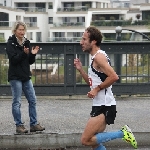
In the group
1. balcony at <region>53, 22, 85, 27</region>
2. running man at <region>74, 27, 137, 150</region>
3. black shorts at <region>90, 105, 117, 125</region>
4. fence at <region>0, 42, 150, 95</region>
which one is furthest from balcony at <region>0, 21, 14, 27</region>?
black shorts at <region>90, 105, 117, 125</region>

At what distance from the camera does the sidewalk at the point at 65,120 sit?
940 centimetres

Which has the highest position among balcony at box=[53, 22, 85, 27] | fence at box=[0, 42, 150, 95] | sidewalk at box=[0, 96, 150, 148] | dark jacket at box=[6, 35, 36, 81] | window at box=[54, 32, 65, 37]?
dark jacket at box=[6, 35, 36, 81]

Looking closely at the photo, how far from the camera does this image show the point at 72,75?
47.2 feet

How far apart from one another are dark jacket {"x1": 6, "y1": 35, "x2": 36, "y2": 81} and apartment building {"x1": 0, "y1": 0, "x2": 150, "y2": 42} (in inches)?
3097

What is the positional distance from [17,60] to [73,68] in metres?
5.28

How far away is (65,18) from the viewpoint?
10081cm

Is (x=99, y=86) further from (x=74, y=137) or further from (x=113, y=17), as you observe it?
(x=113, y=17)

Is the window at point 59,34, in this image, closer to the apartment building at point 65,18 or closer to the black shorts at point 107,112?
the apartment building at point 65,18

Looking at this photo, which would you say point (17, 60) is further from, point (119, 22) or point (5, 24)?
point (5, 24)

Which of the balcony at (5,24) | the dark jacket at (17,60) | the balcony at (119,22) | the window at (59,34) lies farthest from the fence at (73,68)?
the window at (59,34)

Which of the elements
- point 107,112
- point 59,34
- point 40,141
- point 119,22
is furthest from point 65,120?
point 59,34

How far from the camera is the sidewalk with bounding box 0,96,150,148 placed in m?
9.40

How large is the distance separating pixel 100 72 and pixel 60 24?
90944mm

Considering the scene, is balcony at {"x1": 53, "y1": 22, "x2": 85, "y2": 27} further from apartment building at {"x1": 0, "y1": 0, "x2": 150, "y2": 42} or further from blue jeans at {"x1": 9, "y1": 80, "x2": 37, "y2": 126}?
blue jeans at {"x1": 9, "y1": 80, "x2": 37, "y2": 126}
